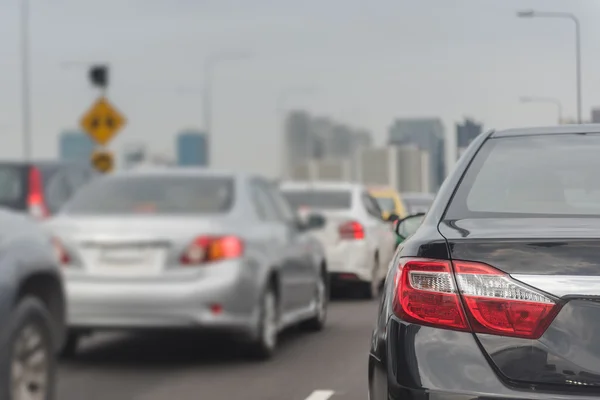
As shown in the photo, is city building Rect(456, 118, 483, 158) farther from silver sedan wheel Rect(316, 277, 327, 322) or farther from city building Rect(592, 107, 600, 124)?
silver sedan wheel Rect(316, 277, 327, 322)

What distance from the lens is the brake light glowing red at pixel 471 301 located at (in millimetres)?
3498

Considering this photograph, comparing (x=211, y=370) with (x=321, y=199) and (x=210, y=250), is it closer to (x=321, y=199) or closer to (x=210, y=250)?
(x=210, y=250)

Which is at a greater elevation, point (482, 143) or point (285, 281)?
point (482, 143)

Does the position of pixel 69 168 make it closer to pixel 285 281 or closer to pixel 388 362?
pixel 285 281

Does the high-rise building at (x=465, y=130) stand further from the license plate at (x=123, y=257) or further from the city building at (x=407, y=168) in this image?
the city building at (x=407, y=168)

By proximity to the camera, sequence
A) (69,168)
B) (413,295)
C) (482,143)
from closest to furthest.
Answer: (413,295) < (482,143) < (69,168)

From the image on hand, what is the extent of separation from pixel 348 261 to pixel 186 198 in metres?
5.74

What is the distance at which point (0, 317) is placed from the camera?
17.9ft

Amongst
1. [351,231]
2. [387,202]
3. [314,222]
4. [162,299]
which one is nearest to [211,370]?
[162,299]

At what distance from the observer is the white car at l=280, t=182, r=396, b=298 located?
1472cm

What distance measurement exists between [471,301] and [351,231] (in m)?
11.2

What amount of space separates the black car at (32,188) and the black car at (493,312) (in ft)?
37.2

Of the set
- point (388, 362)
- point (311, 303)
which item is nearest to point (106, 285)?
point (311, 303)

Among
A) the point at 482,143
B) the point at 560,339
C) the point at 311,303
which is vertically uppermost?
the point at 482,143
